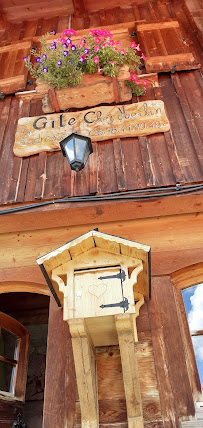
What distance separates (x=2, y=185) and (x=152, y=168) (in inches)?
58.2

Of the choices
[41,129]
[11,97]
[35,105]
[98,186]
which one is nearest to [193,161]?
[98,186]

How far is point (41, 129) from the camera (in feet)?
14.0

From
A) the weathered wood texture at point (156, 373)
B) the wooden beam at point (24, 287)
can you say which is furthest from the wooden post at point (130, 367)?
the wooden beam at point (24, 287)

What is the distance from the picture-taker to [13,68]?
18.2 feet

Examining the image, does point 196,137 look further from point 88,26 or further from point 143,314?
point 88,26

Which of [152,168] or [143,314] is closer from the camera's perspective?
[143,314]

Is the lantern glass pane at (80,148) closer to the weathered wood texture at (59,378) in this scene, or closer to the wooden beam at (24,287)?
the wooden beam at (24,287)

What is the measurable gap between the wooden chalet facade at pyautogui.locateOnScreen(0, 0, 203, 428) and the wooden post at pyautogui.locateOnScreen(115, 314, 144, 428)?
14 centimetres

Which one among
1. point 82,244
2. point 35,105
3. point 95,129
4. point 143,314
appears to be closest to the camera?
point 82,244

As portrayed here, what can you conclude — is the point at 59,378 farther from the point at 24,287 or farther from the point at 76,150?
the point at 76,150

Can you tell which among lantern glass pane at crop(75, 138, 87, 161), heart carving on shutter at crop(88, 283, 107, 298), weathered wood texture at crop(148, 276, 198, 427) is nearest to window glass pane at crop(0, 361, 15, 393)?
weathered wood texture at crop(148, 276, 198, 427)

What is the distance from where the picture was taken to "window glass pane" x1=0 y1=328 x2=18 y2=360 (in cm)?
424

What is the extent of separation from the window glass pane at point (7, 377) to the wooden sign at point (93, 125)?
2232 mm

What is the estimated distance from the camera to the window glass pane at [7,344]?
424cm
